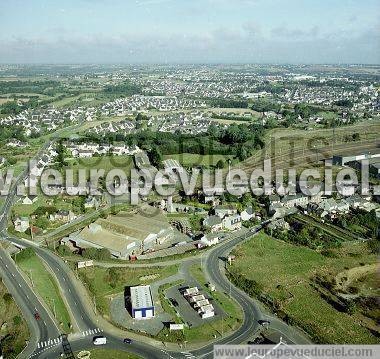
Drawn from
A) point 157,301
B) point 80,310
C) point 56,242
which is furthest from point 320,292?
point 56,242

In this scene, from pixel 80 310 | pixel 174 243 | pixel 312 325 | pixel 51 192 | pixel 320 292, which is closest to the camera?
pixel 312 325

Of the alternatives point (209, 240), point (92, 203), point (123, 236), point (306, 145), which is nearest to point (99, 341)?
point (123, 236)

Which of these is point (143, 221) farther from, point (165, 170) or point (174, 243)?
point (165, 170)

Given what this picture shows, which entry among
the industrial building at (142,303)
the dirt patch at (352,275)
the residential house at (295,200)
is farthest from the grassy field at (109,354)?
the residential house at (295,200)

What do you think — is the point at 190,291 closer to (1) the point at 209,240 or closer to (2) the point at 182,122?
(1) the point at 209,240

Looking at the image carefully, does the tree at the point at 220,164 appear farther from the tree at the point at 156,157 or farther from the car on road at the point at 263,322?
the car on road at the point at 263,322

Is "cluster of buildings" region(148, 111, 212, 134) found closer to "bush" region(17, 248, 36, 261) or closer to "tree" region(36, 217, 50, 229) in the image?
"tree" region(36, 217, 50, 229)

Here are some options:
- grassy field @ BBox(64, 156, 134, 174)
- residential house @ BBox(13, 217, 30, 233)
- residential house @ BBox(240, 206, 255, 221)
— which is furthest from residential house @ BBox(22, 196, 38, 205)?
residential house @ BBox(240, 206, 255, 221)
